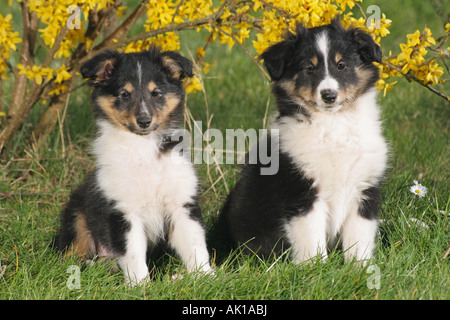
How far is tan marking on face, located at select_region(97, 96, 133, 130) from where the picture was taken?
12.9ft

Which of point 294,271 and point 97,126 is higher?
point 97,126

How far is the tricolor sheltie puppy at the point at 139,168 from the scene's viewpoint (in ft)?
12.7

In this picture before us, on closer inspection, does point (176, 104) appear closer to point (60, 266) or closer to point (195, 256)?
point (195, 256)

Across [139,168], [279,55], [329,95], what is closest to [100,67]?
[139,168]

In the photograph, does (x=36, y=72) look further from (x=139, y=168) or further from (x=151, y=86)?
(x=139, y=168)

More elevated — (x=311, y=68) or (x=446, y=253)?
(x=311, y=68)

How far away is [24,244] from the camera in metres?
4.35

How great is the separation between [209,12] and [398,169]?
6.99 feet

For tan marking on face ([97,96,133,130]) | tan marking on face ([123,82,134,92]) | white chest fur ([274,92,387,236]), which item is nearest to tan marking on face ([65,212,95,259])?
tan marking on face ([97,96,133,130])

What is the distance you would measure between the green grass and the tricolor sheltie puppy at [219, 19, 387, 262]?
234 millimetres

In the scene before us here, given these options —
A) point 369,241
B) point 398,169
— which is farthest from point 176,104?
point 398,169

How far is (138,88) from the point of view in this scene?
12.8ft

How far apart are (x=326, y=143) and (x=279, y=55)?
2.03 feet

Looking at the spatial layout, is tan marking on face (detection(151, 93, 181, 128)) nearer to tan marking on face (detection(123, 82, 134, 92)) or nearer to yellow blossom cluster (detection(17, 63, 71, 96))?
tan marking on face (detection(123, 82, 134, 92))
